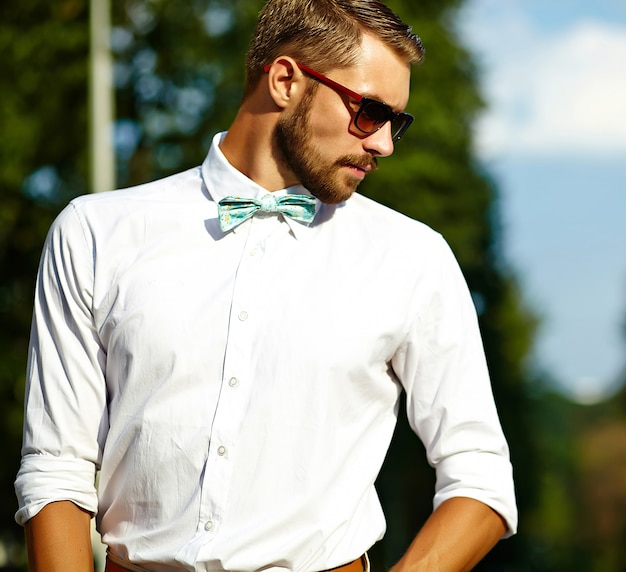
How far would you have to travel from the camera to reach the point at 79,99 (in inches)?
776

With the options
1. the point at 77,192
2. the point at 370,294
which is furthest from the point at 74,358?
the point at 77,192

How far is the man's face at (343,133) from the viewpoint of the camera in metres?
3.08

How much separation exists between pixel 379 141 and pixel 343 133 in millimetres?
106

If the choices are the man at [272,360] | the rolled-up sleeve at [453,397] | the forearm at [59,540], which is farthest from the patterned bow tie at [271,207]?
the forearm at [59,540]

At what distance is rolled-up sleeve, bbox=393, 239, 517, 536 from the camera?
2875mm

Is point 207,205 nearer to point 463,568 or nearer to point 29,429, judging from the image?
point 29,429

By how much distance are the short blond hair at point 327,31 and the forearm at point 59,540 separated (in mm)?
1317

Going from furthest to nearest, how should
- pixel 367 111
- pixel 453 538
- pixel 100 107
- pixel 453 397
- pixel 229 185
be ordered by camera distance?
pixel 100 107 → pixel 229 185 → pixel 367 111 → pixel 453 397 → pixel 453 538

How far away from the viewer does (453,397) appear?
9.62 ft

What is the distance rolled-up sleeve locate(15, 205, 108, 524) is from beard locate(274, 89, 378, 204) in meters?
0.58

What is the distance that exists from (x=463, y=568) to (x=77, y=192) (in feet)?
56.3

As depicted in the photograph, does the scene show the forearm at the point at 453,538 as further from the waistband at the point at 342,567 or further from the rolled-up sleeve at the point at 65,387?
the rolled-up sleeve at the point at 65,387

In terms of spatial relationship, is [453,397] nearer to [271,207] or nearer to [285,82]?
[271,207]

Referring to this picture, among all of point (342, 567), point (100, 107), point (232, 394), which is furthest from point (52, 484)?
point (100, 107)
